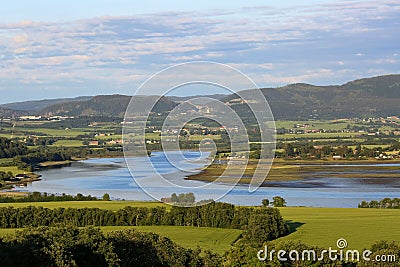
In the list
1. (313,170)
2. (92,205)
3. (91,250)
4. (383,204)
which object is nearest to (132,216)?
(92,205)

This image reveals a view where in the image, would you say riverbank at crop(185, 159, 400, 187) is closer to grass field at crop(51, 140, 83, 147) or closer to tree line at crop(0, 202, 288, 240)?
tree line at crop(0, 202, 288, 240)

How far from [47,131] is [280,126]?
48503 mm

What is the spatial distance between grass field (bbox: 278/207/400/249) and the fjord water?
4.87 metres

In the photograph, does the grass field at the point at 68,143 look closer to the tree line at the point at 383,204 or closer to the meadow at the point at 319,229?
the meadow at the point at 319,229

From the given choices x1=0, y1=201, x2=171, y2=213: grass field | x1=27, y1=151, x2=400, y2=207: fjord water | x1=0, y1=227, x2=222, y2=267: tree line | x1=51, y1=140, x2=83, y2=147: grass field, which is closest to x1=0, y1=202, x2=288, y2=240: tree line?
x1=27, y1=151, x2=400, y2=207: fjord water

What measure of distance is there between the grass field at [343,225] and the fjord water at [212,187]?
487 cm

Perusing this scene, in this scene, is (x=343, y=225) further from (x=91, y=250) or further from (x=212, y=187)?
(x=91, y=250)

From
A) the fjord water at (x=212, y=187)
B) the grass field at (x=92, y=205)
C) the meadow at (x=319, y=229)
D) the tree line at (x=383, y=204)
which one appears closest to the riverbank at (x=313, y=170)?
the fjord water at (x=212, y=187)

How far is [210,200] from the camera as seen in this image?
37.6 m

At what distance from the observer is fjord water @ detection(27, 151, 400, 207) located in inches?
1855

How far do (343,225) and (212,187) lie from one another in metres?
10.1

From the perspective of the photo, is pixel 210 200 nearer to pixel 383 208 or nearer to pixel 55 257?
pixel 383 208

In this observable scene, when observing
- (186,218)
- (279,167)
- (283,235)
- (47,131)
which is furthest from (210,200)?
(47,131)

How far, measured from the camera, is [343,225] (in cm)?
3547
